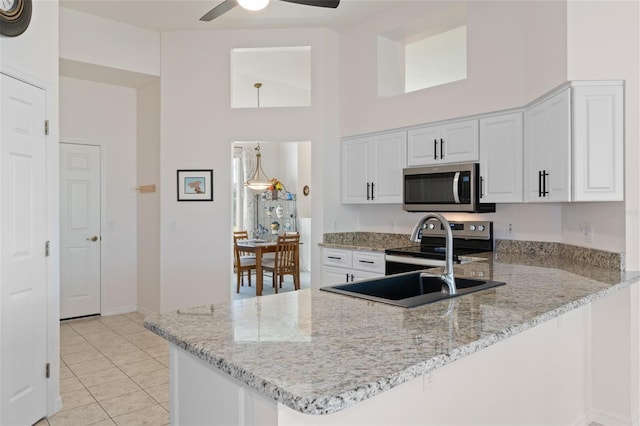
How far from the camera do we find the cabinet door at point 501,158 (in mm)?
3490

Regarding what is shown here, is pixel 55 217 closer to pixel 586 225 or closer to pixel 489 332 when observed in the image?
pixel 489 332

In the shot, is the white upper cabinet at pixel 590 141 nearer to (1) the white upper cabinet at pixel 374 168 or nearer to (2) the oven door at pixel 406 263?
(2) the oven door at pixel 406 263

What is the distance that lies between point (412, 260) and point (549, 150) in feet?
4.61

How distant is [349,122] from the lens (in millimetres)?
4844

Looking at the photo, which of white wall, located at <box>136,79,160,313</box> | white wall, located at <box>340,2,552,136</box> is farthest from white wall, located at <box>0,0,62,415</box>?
white wall, located at <box>340,2,552,136</box>

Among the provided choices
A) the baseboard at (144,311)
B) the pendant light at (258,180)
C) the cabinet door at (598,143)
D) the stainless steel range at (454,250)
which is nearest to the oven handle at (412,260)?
the stainless steel range at (454,250)

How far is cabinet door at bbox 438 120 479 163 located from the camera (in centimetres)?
380

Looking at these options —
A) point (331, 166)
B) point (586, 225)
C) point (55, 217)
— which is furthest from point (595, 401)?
point (55, 217)

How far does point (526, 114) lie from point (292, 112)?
238 centimetres

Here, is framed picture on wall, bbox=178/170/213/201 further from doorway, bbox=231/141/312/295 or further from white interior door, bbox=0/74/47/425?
doorway, bbox=231/141/312/295

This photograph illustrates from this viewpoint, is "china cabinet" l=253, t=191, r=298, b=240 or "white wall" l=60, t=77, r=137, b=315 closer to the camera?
"white wall" l=60, t=77, r=137, b=315

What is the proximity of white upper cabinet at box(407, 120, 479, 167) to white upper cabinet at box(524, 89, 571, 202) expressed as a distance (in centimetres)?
49

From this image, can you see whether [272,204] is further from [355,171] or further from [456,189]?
[456,189]

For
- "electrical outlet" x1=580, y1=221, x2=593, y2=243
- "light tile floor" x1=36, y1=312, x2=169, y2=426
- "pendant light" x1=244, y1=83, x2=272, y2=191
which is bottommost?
"light tile floor" x1=36, y1=312, x2=169, y2=426
